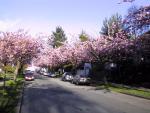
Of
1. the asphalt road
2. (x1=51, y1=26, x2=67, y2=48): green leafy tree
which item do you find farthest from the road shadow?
(x1=51, y1=26, x2=67, y2=48): green leafy tree

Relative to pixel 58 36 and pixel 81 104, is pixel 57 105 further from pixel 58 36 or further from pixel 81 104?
pixel 58 36

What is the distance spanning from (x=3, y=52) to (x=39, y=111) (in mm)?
12488

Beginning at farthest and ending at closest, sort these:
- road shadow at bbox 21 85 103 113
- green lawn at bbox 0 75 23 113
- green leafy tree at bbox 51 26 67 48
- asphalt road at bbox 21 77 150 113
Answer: green leafy tree at bbox 51 26 67 48
asphalt road at bbox 21 77 150 113
road shadow at bbox 21 85 103 113
green lawn at bbox 0 75 23 113

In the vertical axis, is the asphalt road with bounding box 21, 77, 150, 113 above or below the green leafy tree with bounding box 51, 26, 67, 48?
below

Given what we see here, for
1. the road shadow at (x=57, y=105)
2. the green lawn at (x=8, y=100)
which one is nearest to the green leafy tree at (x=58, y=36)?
the green lawn at (x=8, y=100)

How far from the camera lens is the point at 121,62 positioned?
50594mm

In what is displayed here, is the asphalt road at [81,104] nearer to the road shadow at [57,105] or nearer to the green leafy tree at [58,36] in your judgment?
the road shadow at [57,105]

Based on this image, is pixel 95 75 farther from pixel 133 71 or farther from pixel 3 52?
pixel 3 52

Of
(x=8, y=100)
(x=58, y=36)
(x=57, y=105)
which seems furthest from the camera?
(x=58, y=36)

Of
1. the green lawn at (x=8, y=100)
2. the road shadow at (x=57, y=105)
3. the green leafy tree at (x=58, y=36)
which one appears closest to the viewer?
the green lawn at (x=8, y=100)

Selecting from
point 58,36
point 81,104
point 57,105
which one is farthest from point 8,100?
point 58,36

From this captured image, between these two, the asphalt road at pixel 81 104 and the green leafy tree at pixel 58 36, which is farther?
the green leafy tree at pixel 58 36

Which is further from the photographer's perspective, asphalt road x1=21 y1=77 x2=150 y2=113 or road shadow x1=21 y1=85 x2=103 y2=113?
asphalt road x1=21 y1=77 x2=150 y2=113

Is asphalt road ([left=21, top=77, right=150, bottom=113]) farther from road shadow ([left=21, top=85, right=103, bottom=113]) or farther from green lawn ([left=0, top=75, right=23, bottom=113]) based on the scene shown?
green lawn ([left=0, top=75, right=23, bottom=113])
